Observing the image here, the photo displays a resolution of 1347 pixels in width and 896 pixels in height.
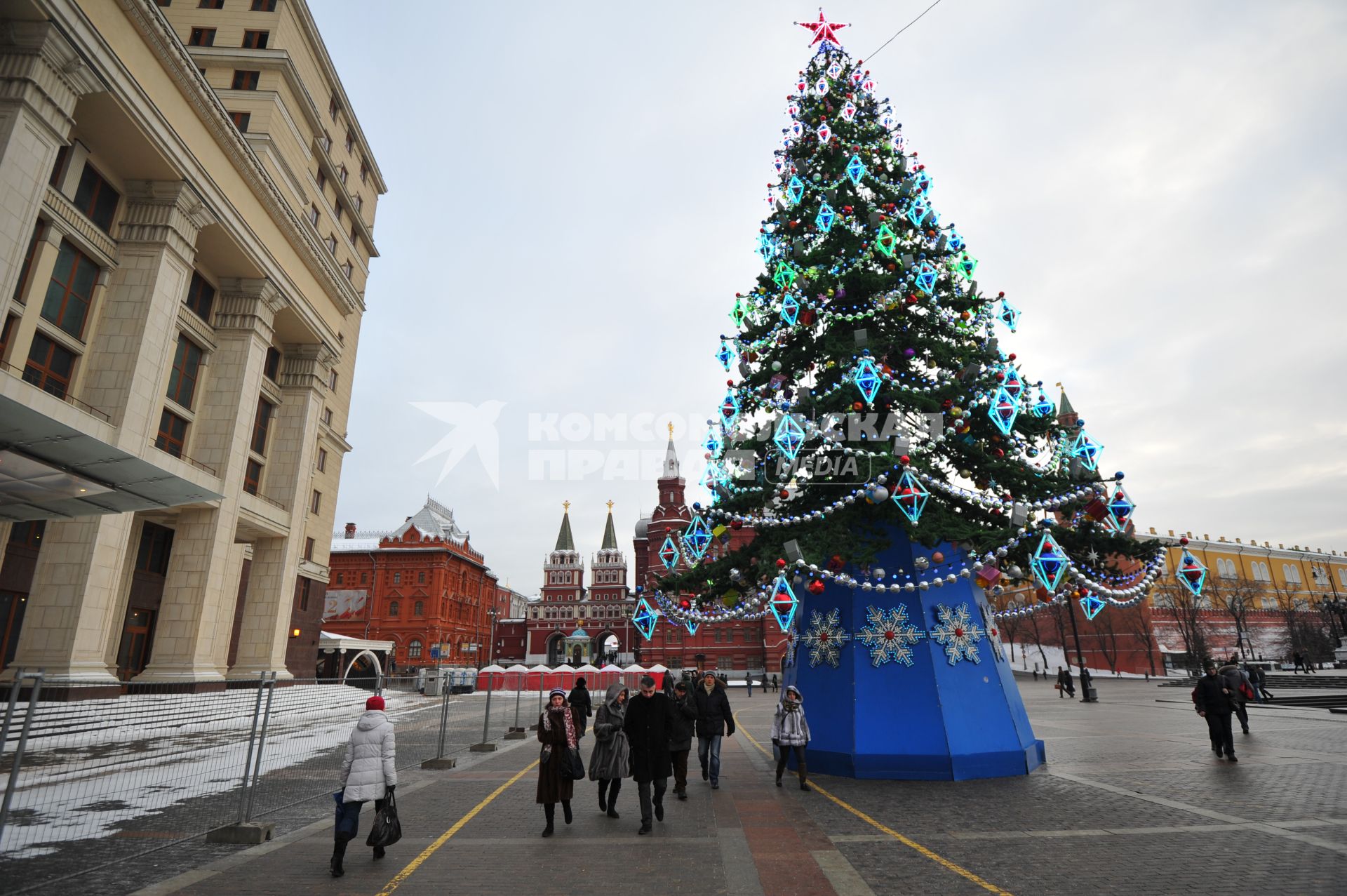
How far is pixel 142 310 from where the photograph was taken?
2025 centimetres

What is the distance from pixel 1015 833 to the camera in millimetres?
7637

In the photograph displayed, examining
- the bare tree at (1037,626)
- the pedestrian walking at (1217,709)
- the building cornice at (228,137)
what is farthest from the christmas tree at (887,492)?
the bare tree at (1037,626)

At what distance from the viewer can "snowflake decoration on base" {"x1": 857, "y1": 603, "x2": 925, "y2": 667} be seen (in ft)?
38.0

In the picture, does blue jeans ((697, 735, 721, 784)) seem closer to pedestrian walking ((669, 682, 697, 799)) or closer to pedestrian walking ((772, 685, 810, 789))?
pedestrian walking ((669, 682, 697, 799))

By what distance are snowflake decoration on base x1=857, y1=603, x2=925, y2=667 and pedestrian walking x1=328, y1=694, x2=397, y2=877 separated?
7.94 metres

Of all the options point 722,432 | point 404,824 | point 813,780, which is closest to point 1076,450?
point 722,432

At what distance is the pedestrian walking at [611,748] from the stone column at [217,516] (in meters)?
19.1

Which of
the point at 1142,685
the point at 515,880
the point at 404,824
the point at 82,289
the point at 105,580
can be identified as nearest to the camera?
the point at 515,880

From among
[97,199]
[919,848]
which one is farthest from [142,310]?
[919,848]

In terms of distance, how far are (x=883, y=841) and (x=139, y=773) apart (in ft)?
26.4

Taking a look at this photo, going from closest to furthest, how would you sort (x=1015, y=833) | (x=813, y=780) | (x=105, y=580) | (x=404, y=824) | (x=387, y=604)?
1. (x=1015, y=833)
2. (x=404, y=824)
3. (x=813, y=780)
4. (x=105, y=580)
5. (x=387, y=604)

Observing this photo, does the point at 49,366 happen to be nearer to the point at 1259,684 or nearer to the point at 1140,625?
the point at 1259,684

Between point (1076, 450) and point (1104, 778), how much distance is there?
541 centimetres

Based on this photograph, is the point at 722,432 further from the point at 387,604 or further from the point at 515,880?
the point at 387,604
